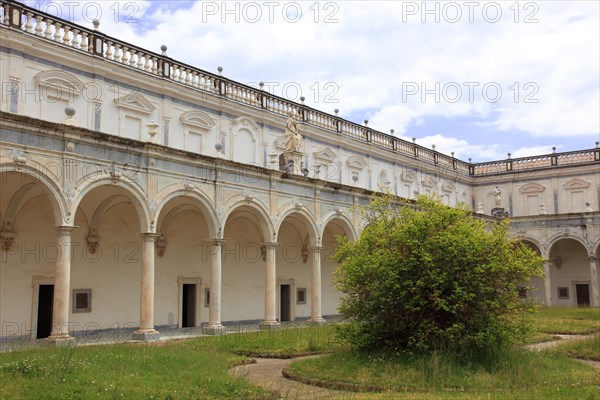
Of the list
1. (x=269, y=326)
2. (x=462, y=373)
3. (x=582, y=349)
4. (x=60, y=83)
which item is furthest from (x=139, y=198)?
(x=582, y=349)

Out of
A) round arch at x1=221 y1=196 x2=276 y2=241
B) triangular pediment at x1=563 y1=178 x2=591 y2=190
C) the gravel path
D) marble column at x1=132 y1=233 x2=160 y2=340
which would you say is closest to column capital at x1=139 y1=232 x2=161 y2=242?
marble column at x1=132 y1=233 x2=160 y2=340

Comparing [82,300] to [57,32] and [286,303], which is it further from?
[286,303]

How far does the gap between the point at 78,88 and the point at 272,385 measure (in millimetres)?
16626

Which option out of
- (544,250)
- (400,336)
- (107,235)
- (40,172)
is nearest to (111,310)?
(107,235)

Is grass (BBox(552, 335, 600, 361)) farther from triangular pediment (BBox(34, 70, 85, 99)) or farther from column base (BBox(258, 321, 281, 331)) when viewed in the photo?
triangular pediment (BBox(34, 70, 85, 99))

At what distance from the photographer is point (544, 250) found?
41.0 meters

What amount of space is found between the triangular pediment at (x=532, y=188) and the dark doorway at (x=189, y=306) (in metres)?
30.5

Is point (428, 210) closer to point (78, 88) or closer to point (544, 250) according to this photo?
point (78, 88)

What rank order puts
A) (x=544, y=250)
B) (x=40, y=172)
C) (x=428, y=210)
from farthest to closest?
(x=544, y=250), (x=40, y=172), (x=428, y=210)

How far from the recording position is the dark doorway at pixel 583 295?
42.6 m

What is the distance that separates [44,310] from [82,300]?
1464 mm

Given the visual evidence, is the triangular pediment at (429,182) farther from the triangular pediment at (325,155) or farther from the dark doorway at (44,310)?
the dark doorway at (44,310)

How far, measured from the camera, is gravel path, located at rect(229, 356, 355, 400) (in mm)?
11093

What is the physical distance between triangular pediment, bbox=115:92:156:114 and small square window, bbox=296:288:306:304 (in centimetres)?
1198
